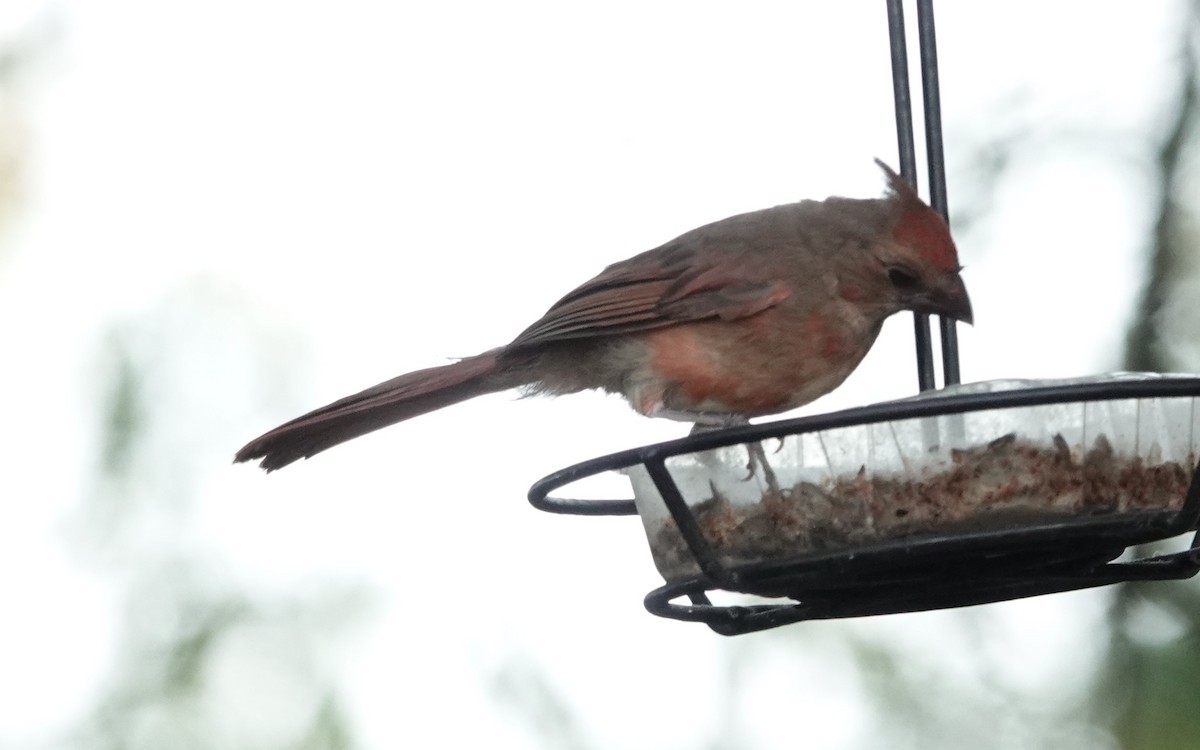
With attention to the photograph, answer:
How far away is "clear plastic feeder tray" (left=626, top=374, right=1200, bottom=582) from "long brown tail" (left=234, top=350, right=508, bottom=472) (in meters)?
1.04

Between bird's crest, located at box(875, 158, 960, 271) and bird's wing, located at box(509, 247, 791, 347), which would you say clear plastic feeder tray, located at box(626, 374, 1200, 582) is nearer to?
bird's crest, located at box(875, 158, 960, 271)

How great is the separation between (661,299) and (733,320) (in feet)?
0.63

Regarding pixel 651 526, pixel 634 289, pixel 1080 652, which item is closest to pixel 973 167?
pixel 1080 652

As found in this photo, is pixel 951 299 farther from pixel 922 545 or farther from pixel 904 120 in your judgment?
pixel 922 545

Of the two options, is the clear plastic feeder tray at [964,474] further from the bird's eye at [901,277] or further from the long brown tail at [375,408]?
the long brown tail at [375,408]

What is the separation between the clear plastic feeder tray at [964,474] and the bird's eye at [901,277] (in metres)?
0.65

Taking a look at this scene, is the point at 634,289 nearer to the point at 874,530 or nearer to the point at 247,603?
the point at 874,530

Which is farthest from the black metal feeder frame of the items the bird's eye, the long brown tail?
the long brown tail

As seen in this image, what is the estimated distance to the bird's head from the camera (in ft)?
10.3

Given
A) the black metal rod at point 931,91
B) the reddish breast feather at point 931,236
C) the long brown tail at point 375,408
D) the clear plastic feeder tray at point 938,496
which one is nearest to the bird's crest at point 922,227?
the reddish breast feather at point 931,236

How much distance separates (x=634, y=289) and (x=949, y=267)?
28.3 inches

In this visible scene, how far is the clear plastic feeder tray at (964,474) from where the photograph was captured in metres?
2.57

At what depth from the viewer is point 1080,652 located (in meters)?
5.30

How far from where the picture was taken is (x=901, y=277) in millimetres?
3320
